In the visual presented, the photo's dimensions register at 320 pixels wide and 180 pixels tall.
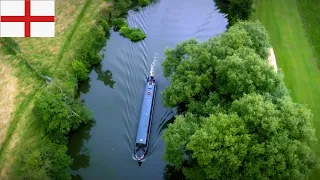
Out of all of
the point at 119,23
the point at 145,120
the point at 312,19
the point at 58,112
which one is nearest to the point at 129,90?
the point at 145,120

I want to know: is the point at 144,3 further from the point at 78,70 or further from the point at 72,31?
the point at 78,70

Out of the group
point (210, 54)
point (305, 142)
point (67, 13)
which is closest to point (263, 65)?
point (210, 54)

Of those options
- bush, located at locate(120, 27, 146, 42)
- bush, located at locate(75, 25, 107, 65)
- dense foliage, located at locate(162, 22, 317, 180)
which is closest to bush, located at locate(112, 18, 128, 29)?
bush, located at locate(120, 27, 146, 42)

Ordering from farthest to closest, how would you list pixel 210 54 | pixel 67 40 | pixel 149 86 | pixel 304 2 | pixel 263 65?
pixel 304 2
pixel 67 40
pixel 149 86
pixel 210 54
pixel 263 65

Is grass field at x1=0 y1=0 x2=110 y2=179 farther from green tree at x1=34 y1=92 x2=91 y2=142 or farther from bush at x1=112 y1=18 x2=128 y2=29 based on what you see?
bush at x1=112 y1=18 x2=128 y2=29

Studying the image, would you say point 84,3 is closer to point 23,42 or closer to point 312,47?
point 23,42

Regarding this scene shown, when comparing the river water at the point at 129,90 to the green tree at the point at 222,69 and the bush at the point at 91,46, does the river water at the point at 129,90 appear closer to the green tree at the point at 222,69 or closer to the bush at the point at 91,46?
the bush at the point at 91,46

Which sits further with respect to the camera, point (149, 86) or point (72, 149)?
point (149, 86)
